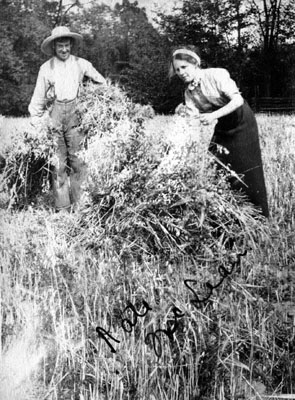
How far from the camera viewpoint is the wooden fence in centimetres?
→ 391

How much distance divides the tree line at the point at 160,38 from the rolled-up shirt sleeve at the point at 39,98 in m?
0.07

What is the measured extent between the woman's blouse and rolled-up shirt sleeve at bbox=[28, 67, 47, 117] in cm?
81

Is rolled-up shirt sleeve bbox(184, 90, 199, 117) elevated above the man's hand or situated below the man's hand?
above

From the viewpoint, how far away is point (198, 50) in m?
3.72

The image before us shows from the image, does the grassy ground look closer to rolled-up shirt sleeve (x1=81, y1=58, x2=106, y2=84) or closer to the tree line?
the tree line

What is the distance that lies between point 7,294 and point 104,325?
485 millimetres

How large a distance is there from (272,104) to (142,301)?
4.99ft

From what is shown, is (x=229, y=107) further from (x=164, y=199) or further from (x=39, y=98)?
(x=39, y=98)

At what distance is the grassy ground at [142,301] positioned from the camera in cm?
294

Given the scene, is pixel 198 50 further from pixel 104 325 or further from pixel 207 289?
pixel 104 325

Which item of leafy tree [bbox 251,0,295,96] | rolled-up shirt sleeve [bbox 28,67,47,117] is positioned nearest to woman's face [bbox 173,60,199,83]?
leafy tree [bbox 251,0,295,96]

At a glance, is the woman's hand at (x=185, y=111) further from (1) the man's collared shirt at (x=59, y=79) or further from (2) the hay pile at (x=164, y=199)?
(1) the man's collared shirt at (x=59, y=79)
